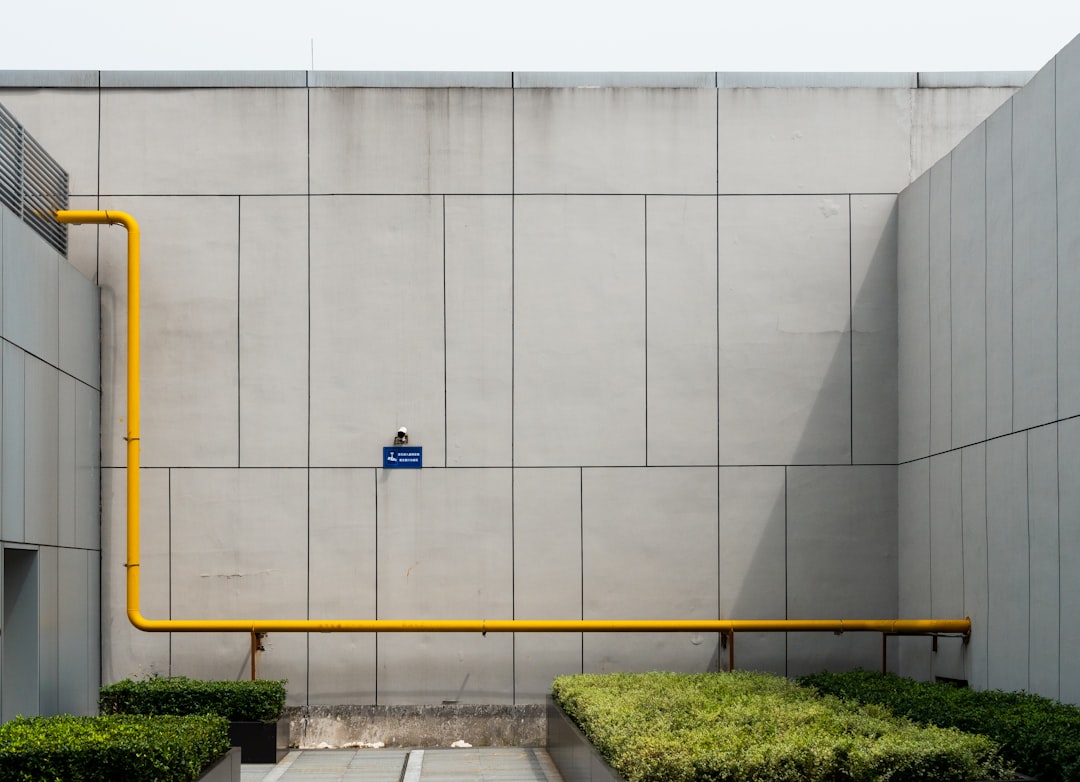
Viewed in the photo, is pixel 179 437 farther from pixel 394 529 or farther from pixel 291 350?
pixel 394 529

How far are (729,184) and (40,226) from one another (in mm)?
6294

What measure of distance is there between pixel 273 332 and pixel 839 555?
5705mm

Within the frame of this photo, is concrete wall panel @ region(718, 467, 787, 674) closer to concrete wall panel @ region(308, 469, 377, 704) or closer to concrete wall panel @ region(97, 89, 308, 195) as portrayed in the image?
concrete wall panel @ region(308, 469, 377, 704)

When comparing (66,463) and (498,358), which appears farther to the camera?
(498,358)

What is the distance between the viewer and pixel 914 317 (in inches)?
459

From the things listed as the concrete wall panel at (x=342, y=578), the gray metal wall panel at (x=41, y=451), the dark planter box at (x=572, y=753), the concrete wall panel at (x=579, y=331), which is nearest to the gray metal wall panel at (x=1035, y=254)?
the concrete wall panel at (x=579, y=331)

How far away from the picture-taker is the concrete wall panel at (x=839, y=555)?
39.0 ft

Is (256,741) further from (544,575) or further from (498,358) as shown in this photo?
(498,358)

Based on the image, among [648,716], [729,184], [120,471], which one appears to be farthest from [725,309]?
[120,471]

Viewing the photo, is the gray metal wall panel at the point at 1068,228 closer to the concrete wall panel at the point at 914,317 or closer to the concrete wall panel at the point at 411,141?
the concrete wall panel at the point at 914,317

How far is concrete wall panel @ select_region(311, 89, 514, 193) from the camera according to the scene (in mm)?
11930

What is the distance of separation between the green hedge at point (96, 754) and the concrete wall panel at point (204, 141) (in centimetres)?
600

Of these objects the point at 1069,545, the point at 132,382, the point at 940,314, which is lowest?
the point at 1069,545

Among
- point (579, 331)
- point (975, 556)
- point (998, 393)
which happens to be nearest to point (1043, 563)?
point (975, 556)
